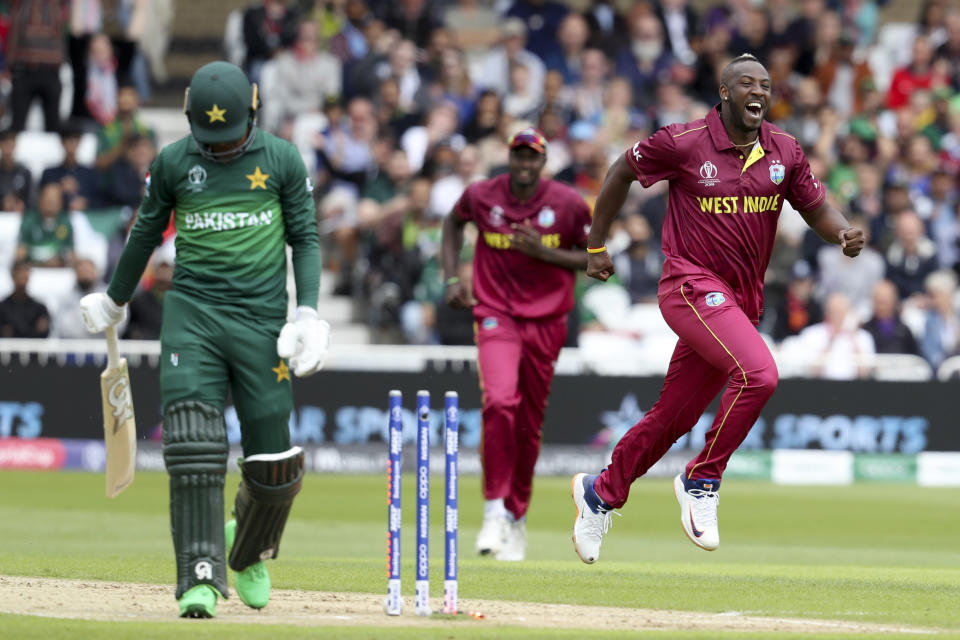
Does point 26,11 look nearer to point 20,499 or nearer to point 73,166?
point 73,166

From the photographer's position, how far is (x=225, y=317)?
7719 mm

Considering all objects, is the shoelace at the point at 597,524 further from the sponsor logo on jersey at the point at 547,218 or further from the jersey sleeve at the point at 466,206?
the jersey sleeve at the point at 466,206

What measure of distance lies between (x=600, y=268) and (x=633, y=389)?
8890mm

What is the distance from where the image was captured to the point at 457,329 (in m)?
18.6

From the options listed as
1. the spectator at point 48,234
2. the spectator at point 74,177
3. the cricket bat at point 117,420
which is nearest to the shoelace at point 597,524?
the cricket bat at point 117,420

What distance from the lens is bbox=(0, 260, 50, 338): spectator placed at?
1827 centimetres

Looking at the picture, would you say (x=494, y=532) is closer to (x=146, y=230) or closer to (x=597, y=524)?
(x=597, y=524)

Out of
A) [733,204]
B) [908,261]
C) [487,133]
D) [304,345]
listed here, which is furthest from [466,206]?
[908,261]

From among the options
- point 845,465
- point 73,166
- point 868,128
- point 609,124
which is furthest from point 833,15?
point 73,166

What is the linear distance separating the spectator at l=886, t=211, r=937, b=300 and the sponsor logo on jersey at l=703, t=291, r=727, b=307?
11482 millimetres

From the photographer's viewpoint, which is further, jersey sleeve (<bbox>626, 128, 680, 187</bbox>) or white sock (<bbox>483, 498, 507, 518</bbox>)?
white sock (<bbox>483, 498, 507, 518</bbox>)

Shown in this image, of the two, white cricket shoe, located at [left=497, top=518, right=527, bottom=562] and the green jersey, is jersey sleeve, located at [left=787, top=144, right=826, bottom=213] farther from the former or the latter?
white cricket shoe, located at [left=497, top=518, right=527, bottom=562]

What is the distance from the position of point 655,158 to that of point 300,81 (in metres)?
12.8

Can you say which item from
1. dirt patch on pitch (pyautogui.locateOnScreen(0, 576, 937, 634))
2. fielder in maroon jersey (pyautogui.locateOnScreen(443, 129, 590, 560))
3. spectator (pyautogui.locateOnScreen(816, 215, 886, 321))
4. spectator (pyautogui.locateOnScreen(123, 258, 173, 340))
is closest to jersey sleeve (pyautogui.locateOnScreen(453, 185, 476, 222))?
fielder in maroon jersey (pyautogui.locateOnScreen(443, 129, 590, 560))
